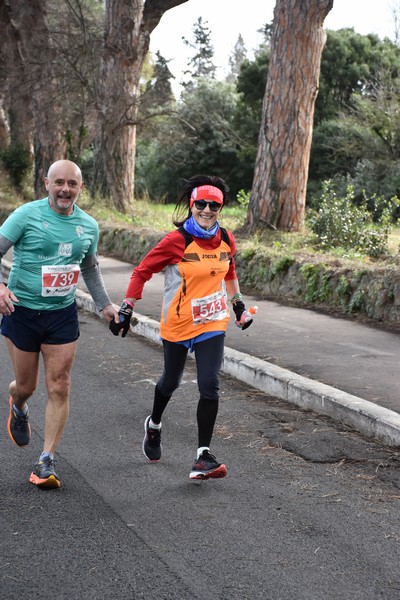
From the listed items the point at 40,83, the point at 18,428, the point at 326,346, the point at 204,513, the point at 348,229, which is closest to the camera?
the point at 204,513

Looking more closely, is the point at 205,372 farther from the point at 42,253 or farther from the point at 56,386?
the point at 42,253

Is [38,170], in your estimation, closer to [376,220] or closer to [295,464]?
[376,220]

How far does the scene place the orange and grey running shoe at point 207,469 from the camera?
497 centimetres

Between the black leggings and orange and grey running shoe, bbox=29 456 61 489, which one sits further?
the black leggings

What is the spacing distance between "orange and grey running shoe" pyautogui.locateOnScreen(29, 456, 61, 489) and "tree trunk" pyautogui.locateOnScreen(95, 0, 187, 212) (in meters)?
17.8

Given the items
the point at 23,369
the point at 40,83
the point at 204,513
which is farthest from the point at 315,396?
the point at 40,83

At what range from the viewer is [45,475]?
4871mm

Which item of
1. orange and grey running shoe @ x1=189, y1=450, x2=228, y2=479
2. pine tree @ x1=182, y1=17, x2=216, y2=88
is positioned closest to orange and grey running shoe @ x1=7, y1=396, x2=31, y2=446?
orange and grey running shoe @ x1=189, y1=450, x2=228, y2=479

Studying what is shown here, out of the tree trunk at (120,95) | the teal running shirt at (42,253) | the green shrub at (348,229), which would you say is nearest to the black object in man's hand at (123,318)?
the teal running shirt at (42,253)

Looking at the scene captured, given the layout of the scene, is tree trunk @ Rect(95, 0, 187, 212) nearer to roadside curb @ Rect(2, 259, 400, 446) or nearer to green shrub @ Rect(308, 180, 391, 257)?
green shrub @ Rect(308, 180, 391, 257)

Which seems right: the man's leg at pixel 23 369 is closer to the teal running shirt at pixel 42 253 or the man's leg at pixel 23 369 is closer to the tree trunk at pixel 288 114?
the teal running shirt at pixel 42 253

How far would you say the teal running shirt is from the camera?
16.4 ft

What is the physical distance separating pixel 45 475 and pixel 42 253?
4.15 ft

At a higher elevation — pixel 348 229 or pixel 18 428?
pixel 348 229
